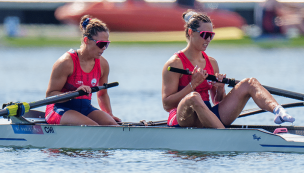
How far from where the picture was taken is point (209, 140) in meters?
6.08

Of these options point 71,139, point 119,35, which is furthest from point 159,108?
point 119,35

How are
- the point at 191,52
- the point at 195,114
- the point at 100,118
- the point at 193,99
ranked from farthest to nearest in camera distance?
the point at 100,118, the point at 191,52, the point at 195,114, the point at 193,99

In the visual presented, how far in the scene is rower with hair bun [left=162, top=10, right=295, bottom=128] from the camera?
5883 mm

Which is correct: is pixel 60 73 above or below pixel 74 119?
above

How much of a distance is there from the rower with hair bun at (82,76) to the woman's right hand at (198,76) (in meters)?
1.25

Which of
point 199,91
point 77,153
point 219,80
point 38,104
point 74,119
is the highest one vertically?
point 219,80

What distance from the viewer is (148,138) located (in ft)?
20.7

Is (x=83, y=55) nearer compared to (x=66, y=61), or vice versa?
(x=66, y=61)

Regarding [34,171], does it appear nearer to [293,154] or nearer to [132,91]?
[293,154]

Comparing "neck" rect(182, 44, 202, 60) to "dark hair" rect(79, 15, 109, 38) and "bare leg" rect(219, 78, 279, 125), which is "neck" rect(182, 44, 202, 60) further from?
"dark hair" rect(79, 15, 109, 38)

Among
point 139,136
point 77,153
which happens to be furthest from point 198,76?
point 77,153

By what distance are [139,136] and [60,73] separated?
1310 mm

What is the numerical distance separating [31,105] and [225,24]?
39283 millimetres

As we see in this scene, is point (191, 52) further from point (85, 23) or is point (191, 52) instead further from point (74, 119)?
point (74, 119)
